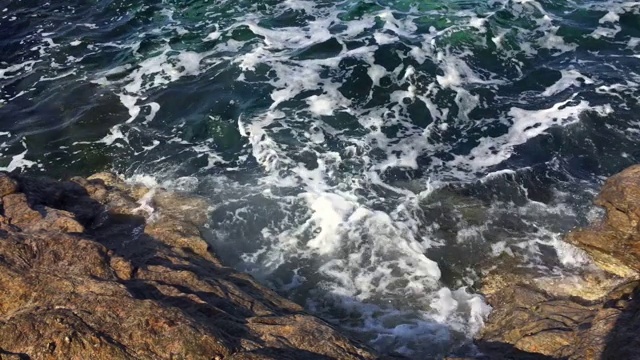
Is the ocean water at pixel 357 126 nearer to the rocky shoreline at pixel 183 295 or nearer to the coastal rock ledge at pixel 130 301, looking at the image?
the rocky shoreline at pixel 183 295

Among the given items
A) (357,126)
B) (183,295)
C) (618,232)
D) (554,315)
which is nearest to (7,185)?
(183,295)

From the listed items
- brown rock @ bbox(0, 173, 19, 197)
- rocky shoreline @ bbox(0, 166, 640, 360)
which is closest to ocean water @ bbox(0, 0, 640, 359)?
rocky shoreline @ bbox(0, 166, 640, 360)

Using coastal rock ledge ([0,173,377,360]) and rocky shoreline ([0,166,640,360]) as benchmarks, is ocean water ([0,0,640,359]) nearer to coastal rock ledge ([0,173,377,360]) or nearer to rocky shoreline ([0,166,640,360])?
rocky shoreline ([0,166,640,360])

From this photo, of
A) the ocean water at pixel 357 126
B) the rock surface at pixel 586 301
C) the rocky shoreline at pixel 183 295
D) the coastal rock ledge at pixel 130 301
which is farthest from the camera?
the ocean water at pixel 357 126

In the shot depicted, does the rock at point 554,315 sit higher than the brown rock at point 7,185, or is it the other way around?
the brown rock at point 7,185

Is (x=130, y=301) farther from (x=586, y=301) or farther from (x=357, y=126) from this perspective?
(x=357, y=126)

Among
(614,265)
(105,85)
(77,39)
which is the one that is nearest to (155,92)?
(105,85)

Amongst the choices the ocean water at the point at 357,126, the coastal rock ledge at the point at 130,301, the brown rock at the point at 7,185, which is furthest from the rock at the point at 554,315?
the brown rock at the point at 7,185
